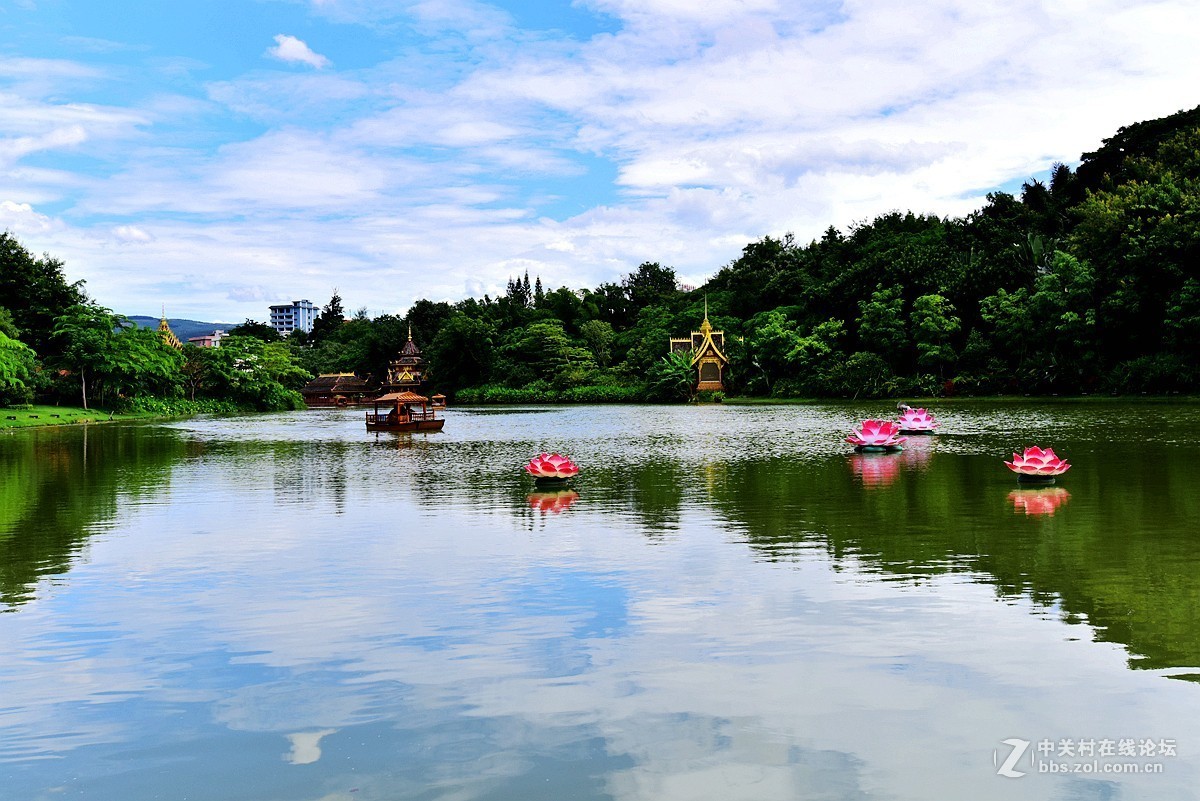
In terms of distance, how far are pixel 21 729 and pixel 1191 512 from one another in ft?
36.9

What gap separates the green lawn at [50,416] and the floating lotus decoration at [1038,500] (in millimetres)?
36108

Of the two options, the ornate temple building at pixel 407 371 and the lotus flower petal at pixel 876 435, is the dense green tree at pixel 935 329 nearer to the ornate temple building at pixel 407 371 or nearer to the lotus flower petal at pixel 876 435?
the lotus flower petal at pixel 876 435

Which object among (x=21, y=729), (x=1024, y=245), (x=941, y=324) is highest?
(x=1024, y=245)

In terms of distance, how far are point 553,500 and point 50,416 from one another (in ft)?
111

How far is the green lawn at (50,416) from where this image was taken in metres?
37.8

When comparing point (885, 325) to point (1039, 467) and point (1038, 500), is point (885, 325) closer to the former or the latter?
point (1039, 467)

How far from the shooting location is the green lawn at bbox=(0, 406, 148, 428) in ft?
124

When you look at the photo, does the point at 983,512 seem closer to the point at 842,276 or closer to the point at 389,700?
the point at 389,700

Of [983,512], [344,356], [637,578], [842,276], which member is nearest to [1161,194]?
[842,276]

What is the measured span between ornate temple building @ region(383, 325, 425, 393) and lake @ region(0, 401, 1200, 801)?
185 feet

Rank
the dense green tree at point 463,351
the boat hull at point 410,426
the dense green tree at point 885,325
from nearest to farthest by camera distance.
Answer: the boat hull at point 410,426
the dense green tree at point 885,325
the dense green tree at point 463,351

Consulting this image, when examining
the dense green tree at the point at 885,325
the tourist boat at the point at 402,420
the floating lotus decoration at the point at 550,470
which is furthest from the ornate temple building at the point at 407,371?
the floating lotus decoration at the point at 550,470

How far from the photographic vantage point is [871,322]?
5241cm

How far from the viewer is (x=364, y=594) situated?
791 centimetres
